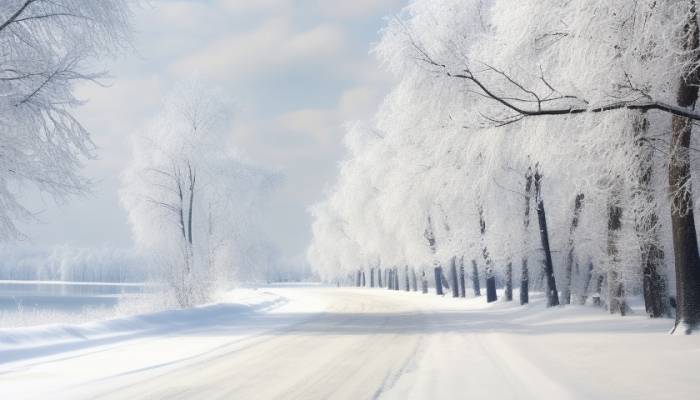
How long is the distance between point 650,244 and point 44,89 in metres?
13.8

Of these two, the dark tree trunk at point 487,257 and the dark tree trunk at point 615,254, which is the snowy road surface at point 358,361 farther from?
the dark tree trunk at point 487,257

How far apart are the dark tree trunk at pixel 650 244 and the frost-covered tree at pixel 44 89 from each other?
11706mm

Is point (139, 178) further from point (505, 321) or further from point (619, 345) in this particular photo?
point (619, 345)

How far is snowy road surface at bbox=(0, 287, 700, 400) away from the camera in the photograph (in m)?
7.86

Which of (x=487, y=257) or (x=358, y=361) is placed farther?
(x=487, y=257)

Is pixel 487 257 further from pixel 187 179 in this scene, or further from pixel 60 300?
pixel 60 300

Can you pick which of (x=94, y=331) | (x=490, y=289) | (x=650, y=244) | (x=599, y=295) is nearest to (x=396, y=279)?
(x=490, y=289)

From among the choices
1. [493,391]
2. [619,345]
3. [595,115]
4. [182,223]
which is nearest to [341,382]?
[493,391]

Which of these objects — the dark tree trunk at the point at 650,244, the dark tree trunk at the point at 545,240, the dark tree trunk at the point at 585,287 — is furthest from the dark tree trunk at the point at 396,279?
the dark tree trunk at the point at 650,244

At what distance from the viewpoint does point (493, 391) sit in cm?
769

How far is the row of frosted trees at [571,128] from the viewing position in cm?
1014

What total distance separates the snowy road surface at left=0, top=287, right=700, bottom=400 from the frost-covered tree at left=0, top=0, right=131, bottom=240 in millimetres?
3264

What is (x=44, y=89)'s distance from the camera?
10.7 meters

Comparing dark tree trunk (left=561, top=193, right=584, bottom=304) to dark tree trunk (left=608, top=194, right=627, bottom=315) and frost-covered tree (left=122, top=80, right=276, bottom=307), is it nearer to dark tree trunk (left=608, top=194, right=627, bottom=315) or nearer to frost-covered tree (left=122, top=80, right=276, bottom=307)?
dark tree trunk (left=608, top=194, right=627, bottom=315)
